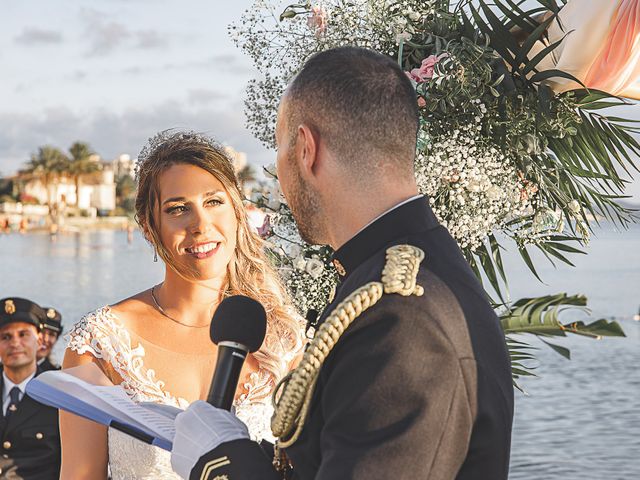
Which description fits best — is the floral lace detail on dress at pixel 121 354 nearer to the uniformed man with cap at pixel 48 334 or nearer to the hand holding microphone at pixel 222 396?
the hand holding microphone at pixel 222 396

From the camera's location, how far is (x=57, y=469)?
508 cm

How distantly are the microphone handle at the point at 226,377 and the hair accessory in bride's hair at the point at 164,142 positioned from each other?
4.88 feet

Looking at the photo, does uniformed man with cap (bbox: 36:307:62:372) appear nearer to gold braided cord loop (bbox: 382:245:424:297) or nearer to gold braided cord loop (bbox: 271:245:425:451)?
gold braided cord loop (bbox: 271:245:425:451)

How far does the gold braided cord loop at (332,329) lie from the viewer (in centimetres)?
158

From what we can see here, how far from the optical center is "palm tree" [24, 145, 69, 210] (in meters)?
73.9

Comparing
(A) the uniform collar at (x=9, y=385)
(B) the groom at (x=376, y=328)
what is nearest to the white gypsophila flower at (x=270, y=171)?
(B) the groom at (x=376, y=328)

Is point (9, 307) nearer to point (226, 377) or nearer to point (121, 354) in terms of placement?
point (121, 354)

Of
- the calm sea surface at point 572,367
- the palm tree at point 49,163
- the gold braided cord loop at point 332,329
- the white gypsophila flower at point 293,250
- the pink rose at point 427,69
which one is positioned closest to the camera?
the gold braided cord loop at point 332,329

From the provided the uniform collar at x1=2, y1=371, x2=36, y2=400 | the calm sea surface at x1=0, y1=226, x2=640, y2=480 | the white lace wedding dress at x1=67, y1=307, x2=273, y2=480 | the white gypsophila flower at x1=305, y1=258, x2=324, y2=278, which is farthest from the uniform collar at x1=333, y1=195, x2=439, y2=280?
the uniform collar at x1=2, y1=371, x2=36, y2=400

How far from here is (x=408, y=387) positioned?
4.81 feet

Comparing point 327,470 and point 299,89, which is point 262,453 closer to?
point 327,470

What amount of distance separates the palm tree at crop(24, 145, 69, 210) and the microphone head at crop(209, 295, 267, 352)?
74.3 m

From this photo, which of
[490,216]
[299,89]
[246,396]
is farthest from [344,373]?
[490,216]

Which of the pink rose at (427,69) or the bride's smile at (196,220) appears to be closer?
the bride's smile at (196,220)
